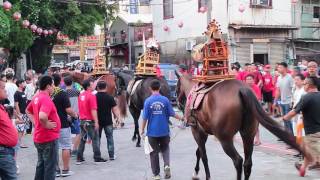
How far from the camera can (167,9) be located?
111ft

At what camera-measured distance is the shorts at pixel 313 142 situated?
8.08m

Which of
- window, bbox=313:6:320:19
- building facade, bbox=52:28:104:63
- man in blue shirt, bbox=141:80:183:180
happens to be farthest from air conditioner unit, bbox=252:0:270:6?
building facade, bbox=52:28:104:63

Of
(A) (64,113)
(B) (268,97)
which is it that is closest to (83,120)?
(A) (64,113)

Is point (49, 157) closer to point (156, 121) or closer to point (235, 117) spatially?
point (156, 121)

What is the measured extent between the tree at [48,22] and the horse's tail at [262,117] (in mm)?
17909

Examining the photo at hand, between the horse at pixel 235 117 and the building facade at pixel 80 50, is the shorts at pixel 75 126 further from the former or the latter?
the building facade at pixel 80 50

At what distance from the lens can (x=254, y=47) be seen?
97.6 feet

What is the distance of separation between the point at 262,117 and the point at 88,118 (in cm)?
443

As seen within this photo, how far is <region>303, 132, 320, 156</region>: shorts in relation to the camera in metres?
8.08

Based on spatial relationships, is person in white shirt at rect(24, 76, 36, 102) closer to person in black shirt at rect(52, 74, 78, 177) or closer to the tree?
person in black shirt at rect(52, 74, 78, 177)

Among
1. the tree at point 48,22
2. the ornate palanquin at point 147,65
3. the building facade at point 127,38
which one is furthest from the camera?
the building facade at point 127,38

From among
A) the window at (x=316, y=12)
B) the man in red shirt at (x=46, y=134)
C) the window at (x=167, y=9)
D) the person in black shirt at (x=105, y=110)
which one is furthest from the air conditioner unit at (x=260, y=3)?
the man in red shirt at (x=46, y=134)

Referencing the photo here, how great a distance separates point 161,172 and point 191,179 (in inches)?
32.7

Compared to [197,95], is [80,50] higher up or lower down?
higher up
